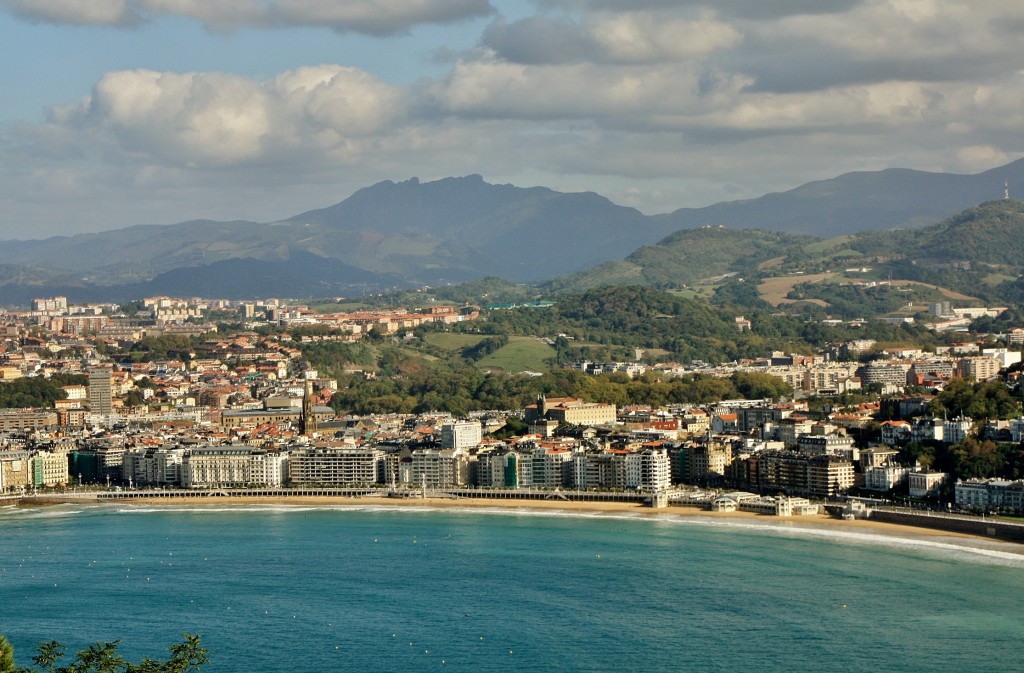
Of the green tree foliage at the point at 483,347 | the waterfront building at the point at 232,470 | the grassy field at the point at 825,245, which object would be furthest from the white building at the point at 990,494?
the grassy field at the point at 825,245

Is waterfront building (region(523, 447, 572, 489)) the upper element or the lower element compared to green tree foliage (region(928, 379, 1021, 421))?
lower

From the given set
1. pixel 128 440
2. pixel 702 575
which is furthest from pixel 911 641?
pixel 128 440

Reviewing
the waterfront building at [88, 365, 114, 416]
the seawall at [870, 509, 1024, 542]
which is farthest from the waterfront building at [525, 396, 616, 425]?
the seawall at [870, 509, 1024, 542]

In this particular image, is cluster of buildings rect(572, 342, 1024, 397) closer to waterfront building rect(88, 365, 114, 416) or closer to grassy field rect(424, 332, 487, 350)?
grassy field rect(424, 332, 487, 350)

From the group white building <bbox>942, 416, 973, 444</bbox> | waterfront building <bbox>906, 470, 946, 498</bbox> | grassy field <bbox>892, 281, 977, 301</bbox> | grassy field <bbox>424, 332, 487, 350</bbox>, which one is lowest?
waterfront building <bbox>906, 470, 946, 498</bbox>

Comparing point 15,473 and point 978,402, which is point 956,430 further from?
point 15,473
